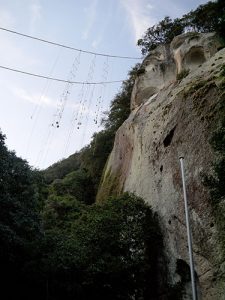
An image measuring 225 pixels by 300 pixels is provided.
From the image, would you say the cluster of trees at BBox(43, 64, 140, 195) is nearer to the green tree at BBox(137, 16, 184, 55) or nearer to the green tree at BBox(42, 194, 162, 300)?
the green tree at BBox(137, 16, 184, 55)

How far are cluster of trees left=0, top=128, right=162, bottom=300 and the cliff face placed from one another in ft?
4.25

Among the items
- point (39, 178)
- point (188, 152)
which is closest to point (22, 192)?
point (39, 178)

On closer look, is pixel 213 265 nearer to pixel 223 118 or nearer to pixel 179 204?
pixel 179 204

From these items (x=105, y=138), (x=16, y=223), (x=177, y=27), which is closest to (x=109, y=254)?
(x=16, y=223)

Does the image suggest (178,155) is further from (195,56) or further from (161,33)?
(161,33)

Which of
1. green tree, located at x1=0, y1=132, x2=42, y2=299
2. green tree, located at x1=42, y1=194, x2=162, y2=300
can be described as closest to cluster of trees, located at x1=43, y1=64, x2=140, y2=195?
green tree, located at x1=42, y1=194, x2=162, y2=300

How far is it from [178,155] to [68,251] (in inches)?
242

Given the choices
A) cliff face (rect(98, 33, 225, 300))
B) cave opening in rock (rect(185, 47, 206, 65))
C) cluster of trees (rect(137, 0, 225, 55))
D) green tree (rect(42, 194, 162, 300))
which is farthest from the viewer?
cluster of trees (rect(137, 0, 225, 55))

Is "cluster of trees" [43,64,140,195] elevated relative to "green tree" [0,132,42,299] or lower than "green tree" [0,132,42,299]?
elevated

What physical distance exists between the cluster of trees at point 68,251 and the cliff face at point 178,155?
130 centimetres

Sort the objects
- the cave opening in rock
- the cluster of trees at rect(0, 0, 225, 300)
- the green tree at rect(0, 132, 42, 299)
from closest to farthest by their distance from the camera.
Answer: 1. the green tree at rect(0, 132, 42, 299)
2. the cluster of trees at rect(0, 0, 225, 300)
3. the cave opening in rock

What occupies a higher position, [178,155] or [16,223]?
[178,155]

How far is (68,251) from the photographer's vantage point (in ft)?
49.5

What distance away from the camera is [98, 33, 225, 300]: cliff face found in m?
13.0
